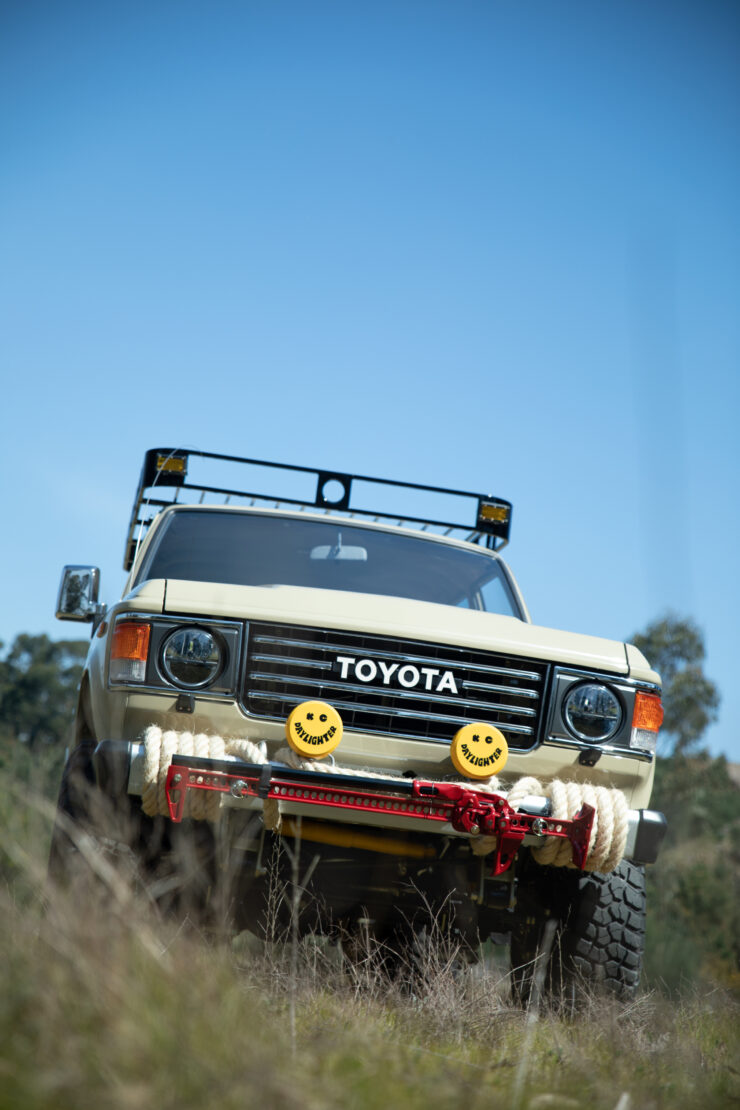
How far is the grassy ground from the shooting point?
1881mm

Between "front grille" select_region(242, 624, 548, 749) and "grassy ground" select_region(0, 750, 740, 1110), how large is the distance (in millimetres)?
1019

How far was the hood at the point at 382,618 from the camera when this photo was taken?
4.12 meters

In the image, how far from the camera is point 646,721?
14.4 ft

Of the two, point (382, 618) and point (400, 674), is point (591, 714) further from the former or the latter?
point (382, 618)

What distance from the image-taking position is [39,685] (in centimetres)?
5603

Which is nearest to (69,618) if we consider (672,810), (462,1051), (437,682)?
(437,682)

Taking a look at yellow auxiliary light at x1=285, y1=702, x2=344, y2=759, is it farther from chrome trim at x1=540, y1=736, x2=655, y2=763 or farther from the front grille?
chrome trim at x1=540, y1=736, x2=655, y2=763

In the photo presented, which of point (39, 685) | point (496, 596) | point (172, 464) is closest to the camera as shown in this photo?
point (496, 596)

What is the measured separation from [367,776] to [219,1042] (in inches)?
72.5

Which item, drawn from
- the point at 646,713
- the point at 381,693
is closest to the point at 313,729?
the point at 381,693

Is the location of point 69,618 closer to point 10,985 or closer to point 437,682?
point 437,682

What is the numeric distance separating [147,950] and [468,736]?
2034 mm

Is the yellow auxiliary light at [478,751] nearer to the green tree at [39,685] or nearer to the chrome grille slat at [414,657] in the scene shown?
the chrome grille slat at [414,657]

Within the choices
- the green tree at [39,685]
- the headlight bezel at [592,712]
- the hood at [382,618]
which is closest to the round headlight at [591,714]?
the headlight bezel at [592,712]
